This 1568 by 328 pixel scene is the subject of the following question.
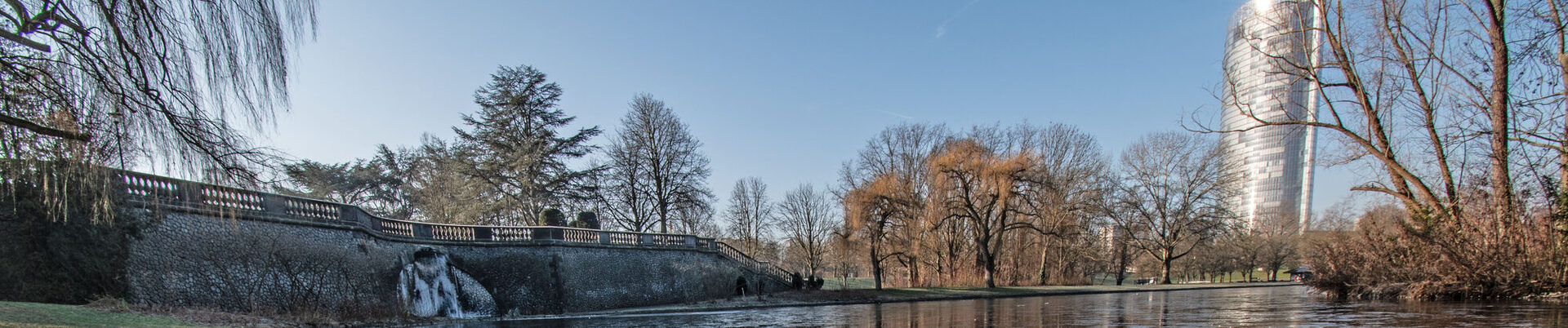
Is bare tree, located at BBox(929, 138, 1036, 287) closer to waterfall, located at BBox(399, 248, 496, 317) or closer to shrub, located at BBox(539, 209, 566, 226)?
shrub, located at BBox(539, 209, 566, 226)

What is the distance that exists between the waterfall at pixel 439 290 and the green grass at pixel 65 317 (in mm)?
8333

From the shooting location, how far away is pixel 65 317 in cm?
991

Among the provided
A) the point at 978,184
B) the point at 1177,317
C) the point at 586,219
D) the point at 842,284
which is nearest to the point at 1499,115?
the point at 1177,317

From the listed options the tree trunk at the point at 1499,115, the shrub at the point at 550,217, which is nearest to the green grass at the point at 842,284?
the shrub at the point at 550,217

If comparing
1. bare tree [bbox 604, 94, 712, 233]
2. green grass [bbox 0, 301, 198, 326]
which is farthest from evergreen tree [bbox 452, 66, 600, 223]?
green grass [bbox 0, 301, 198, 326]

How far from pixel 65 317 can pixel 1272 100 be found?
3599cm

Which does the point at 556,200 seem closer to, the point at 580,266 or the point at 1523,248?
the point at 580,266

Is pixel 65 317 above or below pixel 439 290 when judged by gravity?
above

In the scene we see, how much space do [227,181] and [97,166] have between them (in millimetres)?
1105

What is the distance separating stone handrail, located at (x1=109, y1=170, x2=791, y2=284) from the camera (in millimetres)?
9923

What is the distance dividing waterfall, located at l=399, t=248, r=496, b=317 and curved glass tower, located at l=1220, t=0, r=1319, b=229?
20687 mm

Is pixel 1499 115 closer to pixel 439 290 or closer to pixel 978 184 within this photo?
pixel 978 184

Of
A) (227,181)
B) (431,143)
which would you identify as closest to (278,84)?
(227,181)

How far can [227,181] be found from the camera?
7867mm
